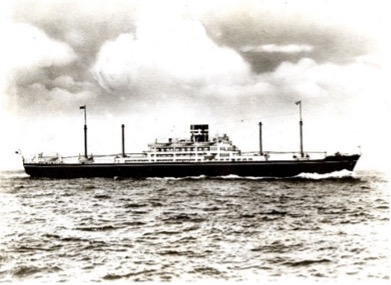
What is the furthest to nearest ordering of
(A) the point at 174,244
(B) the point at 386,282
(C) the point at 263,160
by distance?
1. (C) the point at 263,160
2. (A) the point at 174,244
3. (B) the point at 386,282

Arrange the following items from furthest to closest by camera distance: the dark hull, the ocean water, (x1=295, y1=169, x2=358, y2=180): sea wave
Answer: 1. the dark hull
2. (x1=295, y1=169, x2=358, y2=180): sea wave
3. the ocean water

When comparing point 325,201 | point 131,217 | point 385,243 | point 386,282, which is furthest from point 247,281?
point 325,201

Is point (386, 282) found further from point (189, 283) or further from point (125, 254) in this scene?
point (125, 254)

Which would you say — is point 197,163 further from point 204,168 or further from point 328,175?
point 328,175

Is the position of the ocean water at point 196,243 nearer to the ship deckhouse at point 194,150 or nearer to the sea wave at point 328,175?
the sea wave at point 328,175

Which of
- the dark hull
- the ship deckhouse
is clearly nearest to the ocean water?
the dark hull

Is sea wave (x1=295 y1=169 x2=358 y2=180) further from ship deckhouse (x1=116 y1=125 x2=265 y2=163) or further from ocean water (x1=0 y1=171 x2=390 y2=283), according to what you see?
ocean water (x1=0 y1=171 x2=390 y2=283)

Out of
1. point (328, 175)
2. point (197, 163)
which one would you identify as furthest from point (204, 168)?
point (328, 175)

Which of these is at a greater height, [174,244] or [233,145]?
[233,145]
